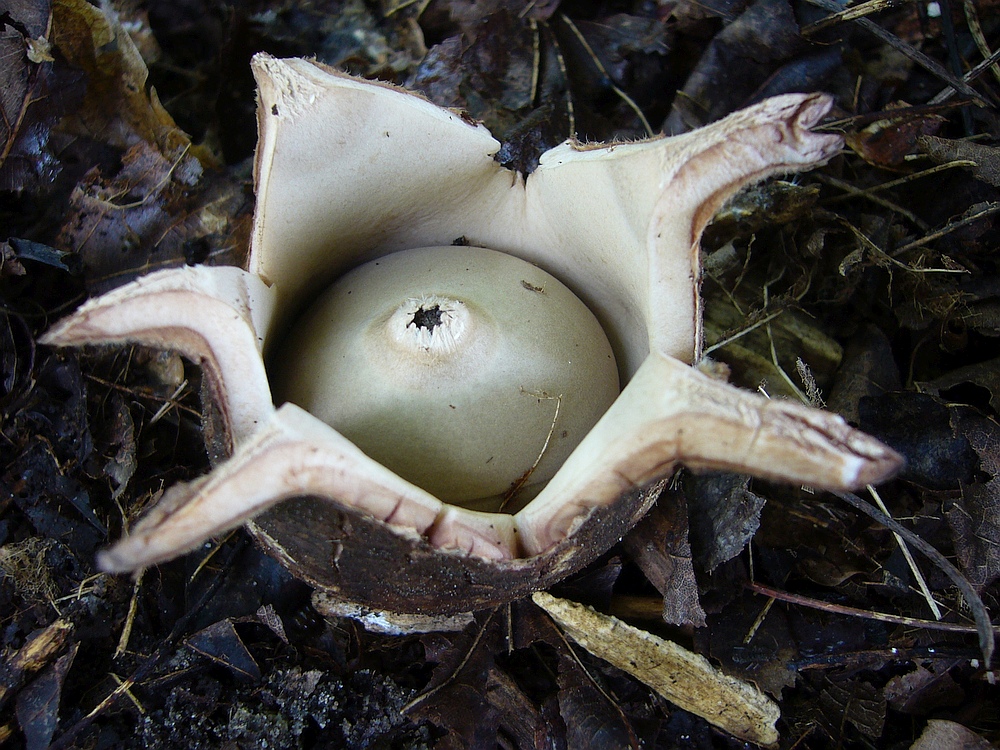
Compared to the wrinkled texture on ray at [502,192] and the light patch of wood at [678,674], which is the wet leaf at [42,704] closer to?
the wrinkled texture on ray at [502,192]

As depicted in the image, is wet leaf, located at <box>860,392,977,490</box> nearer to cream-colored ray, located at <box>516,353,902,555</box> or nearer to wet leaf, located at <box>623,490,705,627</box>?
wet leaf, located at <box>623,490,705,627</box>

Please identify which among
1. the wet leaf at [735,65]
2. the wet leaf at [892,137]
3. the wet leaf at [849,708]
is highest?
the wet leaf at [735,65]

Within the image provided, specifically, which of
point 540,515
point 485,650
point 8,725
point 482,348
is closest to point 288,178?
point 482,348

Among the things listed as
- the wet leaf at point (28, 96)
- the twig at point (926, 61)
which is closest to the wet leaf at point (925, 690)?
the twig at point (926, 61)

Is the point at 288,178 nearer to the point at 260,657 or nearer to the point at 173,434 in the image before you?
the point at 173,434

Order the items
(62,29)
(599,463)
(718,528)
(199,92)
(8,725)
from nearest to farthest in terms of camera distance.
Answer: (599,463) < (8,725) < (718,528) < (62,29) < (199,92)

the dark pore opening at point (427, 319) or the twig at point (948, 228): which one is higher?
the dark pore opening at point (427, 319)

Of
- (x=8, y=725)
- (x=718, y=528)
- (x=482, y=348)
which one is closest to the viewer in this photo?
(x=482, y=348)
